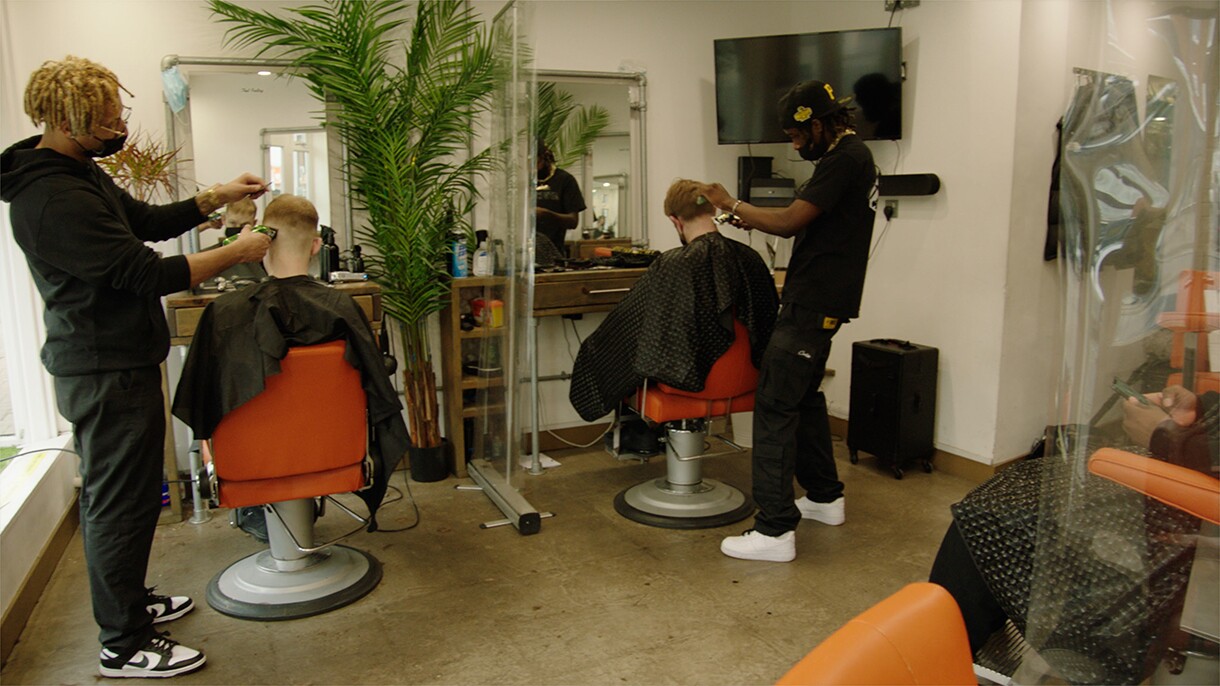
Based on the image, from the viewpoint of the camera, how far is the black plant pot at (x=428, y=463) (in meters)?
3.61

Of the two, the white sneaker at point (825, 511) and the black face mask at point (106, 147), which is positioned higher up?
the black face mask at point (106, 147)

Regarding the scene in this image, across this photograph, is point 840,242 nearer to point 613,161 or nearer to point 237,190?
point 613,161

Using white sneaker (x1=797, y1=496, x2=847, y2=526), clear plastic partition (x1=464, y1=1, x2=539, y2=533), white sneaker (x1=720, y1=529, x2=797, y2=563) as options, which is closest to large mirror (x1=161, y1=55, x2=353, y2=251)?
clear plastic partition (x1=464, y1=1, x2=539, y2=533)

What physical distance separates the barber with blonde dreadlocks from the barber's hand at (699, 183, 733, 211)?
1502 millimetres

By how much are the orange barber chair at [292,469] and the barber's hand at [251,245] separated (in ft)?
0.87

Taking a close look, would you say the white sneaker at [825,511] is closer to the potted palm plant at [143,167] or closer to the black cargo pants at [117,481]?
the black cargo pants at [117,481]

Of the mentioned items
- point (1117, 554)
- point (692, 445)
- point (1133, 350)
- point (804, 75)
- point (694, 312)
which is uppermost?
point (804, 75)

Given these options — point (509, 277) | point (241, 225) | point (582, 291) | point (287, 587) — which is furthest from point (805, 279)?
point (241, 225)

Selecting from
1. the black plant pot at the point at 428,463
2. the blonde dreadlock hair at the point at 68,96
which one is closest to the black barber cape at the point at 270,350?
the blonde dreadlock hair at the point at 68,96

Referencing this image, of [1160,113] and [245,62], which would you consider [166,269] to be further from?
[1160,113]

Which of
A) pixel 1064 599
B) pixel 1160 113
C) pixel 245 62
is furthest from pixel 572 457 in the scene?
pixel 1160 113

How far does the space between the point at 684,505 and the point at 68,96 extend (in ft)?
7.44

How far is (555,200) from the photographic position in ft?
13.0

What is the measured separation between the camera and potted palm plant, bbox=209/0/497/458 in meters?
3.33
